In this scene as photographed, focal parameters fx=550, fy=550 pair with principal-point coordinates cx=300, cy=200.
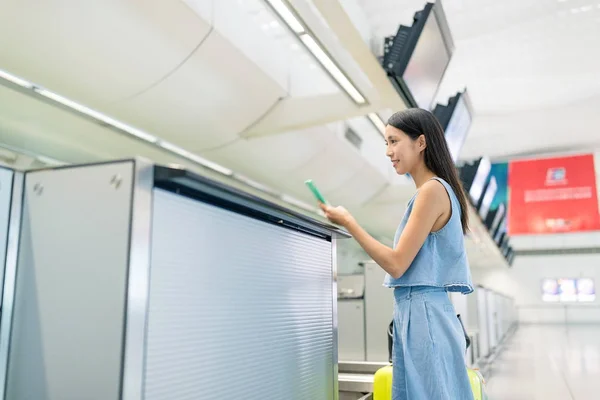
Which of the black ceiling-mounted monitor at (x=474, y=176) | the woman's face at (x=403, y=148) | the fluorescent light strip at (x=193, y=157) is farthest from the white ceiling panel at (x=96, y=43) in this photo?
the black ceiling-mounted monitor at (x=474, y=176)

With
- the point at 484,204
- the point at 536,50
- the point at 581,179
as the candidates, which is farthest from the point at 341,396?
the point at 581,179

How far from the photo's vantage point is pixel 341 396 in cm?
256

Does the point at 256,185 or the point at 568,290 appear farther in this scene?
the point at 568,290

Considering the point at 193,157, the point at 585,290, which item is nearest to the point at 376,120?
the point at 193,157

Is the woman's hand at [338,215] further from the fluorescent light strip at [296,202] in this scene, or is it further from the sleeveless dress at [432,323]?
the fluorescent light strip at [296,202]

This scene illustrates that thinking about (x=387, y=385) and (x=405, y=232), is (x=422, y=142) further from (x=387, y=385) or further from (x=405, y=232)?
(x=387, y=385)

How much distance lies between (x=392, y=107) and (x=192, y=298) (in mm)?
2823

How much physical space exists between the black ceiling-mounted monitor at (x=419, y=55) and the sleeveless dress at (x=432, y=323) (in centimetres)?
178

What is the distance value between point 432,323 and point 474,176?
20.6 feet

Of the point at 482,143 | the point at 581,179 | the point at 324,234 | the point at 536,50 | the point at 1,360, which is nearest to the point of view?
the point at 1,360

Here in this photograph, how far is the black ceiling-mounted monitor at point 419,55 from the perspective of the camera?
3.21 m

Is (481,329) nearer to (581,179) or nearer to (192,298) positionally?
(581,179)

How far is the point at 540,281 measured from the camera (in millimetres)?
19328

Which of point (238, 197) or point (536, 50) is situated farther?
point (536, 50)
